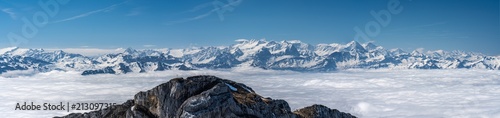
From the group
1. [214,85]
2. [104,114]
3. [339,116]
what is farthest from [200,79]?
[339,116]

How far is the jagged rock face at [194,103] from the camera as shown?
53.4m

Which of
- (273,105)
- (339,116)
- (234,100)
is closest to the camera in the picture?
(234,100)

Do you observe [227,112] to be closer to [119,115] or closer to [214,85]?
[214,85]

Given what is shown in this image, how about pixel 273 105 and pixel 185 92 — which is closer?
pixel 185 92

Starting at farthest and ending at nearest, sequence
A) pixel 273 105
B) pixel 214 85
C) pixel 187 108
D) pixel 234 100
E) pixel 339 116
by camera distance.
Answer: pixel 339 116 → pixel 273 105 → pixel 214 85 → pixel 234 100 → pixel 187 108

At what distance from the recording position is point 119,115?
204ft

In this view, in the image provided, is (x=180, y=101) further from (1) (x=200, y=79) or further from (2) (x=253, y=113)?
(2) (x=253, y=113)

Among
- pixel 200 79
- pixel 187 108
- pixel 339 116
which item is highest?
pixel 200 79

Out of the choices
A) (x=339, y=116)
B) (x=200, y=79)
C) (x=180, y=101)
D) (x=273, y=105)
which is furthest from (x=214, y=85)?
(x=339, y=116)

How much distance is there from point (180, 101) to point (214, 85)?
613cm

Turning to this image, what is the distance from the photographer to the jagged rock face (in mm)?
53375

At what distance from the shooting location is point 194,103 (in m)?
52.8

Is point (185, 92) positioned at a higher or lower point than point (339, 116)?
higher

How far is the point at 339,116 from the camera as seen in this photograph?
7694cm
